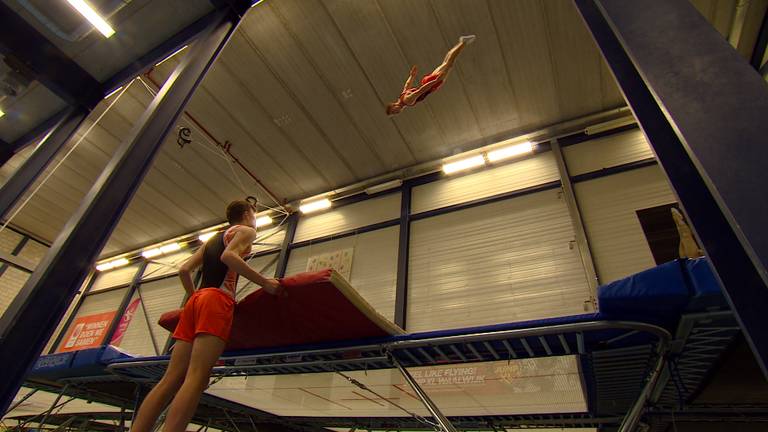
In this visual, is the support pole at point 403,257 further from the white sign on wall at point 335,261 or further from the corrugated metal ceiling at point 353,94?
the white sign on wall at point 335,261

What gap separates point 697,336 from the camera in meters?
2.12

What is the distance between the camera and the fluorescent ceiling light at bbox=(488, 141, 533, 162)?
794cm

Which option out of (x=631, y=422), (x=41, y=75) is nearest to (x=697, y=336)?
(x=631, y=422)

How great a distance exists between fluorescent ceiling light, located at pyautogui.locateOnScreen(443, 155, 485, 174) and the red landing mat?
19.9 feet

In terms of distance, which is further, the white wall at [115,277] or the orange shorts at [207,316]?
the white wall at [115,277]

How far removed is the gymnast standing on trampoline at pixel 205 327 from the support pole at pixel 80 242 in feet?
2.03

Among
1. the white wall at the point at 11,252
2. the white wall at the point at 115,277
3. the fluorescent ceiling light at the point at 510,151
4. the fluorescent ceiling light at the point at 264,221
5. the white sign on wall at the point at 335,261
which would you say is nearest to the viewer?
the fluorescent ceiling light at the point at 510,151

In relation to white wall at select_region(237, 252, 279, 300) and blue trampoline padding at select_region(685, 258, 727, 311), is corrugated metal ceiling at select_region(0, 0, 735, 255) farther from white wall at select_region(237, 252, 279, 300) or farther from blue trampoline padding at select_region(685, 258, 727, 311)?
blue trampoline padding at select_region(685, 258, 727, 311)

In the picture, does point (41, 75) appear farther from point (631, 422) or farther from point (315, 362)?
point (631, 422)

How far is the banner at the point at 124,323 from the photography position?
1116cm

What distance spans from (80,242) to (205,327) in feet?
3.06

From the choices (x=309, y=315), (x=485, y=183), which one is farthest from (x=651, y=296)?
(x=485, y=183)

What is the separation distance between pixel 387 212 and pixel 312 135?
2.50 metres

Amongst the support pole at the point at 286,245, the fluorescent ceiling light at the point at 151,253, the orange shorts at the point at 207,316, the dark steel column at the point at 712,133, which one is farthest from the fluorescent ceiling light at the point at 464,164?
the fluorescent ceiling light at the point at 151,253
